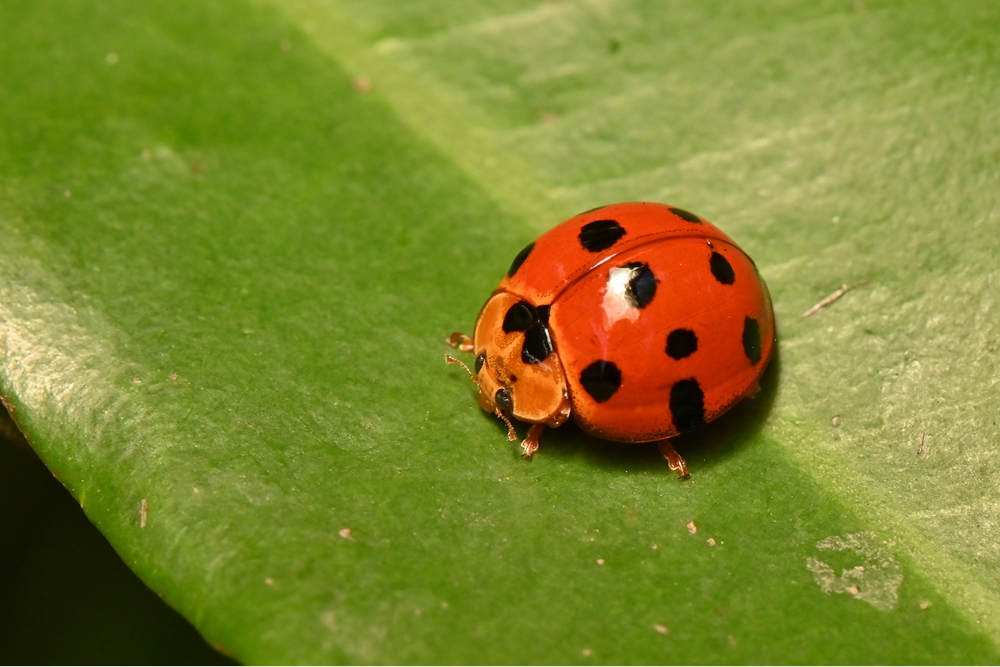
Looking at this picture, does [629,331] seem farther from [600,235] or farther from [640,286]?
[600,235]

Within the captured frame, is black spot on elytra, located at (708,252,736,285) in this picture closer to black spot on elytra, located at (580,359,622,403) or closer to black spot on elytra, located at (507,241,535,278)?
black spot on elytra, located at (580,359,622,403)

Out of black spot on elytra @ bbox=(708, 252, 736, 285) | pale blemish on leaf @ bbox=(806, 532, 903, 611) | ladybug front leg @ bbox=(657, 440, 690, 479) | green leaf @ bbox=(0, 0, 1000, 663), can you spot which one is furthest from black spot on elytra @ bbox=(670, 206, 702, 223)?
pale blemish on leaf @ bbox=(806, 532, 903, 611)

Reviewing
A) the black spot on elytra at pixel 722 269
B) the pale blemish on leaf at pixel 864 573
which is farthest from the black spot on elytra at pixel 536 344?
the pale blemish on leaf at pixel 864 573

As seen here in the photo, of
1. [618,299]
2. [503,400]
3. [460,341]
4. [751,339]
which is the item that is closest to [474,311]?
[460,341]

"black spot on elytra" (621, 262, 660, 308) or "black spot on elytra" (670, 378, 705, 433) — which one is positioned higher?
"black spot on elytra" (621, 262, 660, 308)

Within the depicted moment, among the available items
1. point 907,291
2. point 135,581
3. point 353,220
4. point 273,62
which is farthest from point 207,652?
point 907,291

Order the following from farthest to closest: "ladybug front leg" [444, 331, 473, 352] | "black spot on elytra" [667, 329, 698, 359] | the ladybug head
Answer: "ladybug front leg" [444, 331, 473, 352]
the ladybug head
"black spot on elytra" [667, 329, 698, 359]
